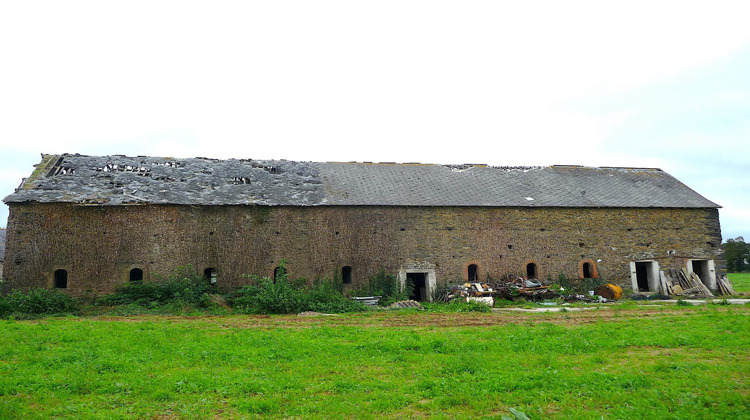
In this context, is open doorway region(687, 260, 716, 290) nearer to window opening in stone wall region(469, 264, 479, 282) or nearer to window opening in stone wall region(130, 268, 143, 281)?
window opening in stone wall region(469, 264, 479, 282)

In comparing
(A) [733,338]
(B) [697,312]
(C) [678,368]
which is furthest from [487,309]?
(C) [678,368]

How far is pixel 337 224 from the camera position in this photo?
20219 mm

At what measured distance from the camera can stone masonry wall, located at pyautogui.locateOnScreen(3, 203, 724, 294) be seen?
18.0 meters

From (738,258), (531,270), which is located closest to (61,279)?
(531,270)

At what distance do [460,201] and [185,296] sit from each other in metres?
12.4

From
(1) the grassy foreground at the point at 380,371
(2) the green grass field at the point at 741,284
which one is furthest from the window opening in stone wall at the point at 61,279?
(2) the green grass field at the point at 741,284

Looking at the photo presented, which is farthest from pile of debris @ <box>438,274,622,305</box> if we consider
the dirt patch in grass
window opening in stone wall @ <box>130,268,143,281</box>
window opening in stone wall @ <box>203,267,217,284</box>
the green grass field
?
window opening in stone wall @ <box>130,268,143,281</box>

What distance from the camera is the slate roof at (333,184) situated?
19344 millimetres

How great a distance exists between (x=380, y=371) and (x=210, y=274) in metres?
13.8

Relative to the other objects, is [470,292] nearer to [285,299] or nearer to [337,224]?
[337,224]

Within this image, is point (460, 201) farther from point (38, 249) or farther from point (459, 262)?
point (38, 249)

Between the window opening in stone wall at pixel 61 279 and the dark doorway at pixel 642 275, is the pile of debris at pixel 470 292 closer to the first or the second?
the dark doorway at pixel 642 275

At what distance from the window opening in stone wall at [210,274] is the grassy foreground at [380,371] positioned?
7478mm

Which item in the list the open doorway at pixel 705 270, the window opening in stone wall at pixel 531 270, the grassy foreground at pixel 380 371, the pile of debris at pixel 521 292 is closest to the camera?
the grassy foreground at pixel 380 371
